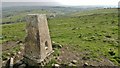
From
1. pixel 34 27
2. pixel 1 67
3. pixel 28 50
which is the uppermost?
pixel 34 27

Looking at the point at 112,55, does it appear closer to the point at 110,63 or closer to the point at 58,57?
the point at 110,63

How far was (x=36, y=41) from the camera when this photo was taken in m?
21.8

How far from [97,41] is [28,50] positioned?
1260cm

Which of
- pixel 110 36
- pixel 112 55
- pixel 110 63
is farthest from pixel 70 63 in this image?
pixel 110 36

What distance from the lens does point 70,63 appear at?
2250 cm

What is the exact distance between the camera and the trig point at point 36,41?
21.6 m

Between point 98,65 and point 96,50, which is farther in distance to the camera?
point 96,50

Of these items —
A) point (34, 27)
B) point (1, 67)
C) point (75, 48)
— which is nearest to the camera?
point (34, 27)

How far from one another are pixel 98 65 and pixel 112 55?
3.65 m

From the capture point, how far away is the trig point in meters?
21.6

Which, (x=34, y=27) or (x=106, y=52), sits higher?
(x=34, y=27)

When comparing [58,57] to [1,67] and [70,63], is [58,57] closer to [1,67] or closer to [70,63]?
[70,63]

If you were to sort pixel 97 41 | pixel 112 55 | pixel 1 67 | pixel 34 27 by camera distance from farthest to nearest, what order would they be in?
pixel 97 41, pixel 112 55, pixel 1 67, pixel 34 27

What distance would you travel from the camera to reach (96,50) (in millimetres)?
26625
